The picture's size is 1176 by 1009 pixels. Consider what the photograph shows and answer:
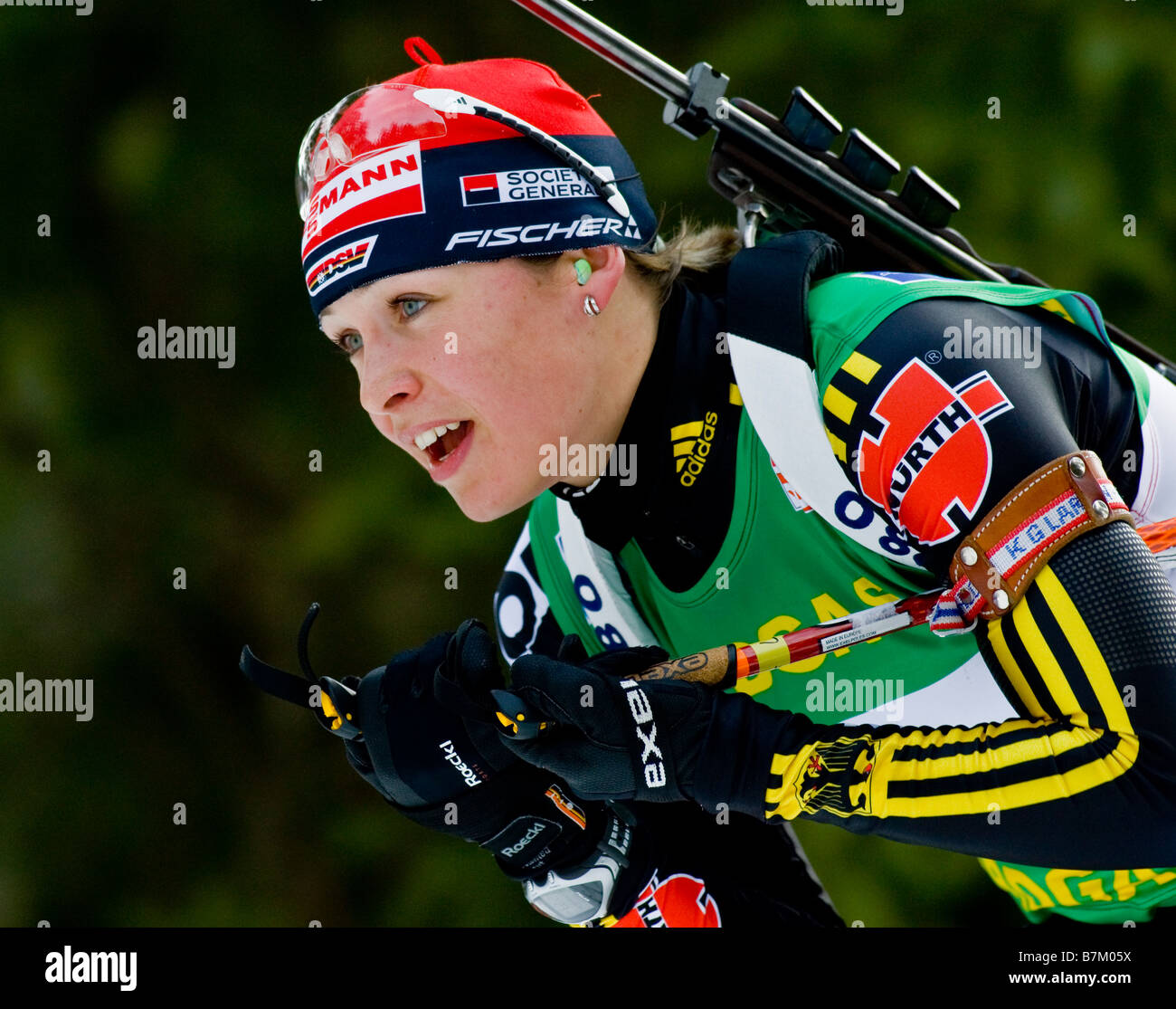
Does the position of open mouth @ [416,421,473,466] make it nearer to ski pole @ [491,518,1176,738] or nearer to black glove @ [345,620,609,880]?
black glove @ [345,620,609,880]

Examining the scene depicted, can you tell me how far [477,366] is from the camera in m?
1.04

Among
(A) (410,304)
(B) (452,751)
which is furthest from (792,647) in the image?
(A) (410,304)

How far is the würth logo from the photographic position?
34.4 inches

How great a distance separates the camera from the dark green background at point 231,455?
2.32 meters

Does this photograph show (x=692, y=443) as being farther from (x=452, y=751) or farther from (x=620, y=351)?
(x=452, y=751)

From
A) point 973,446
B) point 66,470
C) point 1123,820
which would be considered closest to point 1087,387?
point 973,446

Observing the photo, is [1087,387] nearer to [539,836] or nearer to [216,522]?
[539,836]

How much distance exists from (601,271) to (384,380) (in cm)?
21

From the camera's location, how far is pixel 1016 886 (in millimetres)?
A: 1297

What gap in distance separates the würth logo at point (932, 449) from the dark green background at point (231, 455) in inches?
57.5

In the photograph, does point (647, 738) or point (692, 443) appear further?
point (692, 443)

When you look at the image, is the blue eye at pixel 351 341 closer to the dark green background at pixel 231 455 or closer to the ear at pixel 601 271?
the ear at pixel 601 271

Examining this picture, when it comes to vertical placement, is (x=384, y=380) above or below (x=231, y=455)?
below

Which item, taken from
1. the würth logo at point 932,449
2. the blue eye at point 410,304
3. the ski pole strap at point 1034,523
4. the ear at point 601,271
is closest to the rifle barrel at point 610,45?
the ear at point 601,271
